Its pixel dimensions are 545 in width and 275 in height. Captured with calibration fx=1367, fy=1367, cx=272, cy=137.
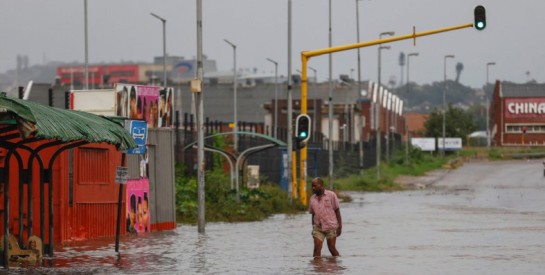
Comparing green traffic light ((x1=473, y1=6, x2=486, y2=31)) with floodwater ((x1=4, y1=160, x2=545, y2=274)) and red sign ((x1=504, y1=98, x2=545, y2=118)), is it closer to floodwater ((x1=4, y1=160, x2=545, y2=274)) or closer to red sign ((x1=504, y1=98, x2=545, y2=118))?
floodwater ((x1=4, y1=160, x2=545, y2=274))

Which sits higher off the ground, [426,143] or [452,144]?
[426,143]

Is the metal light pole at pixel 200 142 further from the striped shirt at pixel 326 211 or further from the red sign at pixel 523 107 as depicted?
the red sign at pixel 523 107

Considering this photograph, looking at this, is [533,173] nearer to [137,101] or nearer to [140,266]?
[137,101]

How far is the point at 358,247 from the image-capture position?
27.9 metres

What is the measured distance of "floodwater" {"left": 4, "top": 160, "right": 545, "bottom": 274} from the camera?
22.2m

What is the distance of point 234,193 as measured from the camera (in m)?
42.7

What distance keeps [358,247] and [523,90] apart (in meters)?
127

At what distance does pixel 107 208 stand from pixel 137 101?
3092 millimetres

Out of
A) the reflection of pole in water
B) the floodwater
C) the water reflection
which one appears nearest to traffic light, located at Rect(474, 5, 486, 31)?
the floodwater

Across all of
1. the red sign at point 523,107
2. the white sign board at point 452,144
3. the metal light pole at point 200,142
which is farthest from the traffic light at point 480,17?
the red sign at point 523,107

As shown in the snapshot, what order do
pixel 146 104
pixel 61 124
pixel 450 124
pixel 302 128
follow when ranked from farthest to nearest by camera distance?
pixel 450 124 < pixel 302 128 < pixel 146 104 < pixel 61 124

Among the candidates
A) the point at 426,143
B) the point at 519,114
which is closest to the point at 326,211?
the point at 426,143

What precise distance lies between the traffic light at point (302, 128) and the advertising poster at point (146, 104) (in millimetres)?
7886

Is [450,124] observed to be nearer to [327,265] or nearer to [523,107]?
[523,107]
